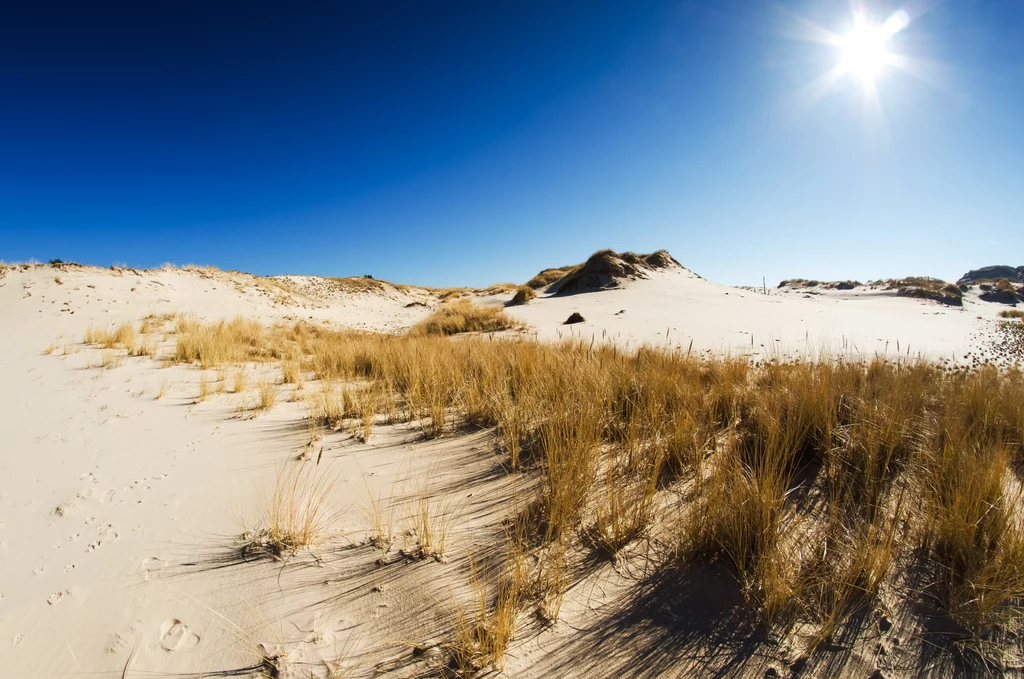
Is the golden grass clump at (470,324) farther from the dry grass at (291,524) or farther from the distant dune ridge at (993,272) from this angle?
the distant dune ridge at (993,272)

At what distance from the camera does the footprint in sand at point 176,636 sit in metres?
1.26

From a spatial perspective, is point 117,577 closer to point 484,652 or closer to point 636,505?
point 484,652

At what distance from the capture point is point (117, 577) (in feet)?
5.15

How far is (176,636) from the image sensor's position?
4.27 ft

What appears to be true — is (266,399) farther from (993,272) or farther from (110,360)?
(993,272)

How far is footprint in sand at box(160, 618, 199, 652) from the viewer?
126cm

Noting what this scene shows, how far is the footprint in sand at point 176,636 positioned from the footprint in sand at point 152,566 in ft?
1.13

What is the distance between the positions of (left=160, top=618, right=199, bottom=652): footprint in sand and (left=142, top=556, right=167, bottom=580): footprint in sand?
0.34m

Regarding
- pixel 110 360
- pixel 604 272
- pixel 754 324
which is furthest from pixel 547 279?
pixel 110 360

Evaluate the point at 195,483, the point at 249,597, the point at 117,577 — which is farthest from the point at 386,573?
→ the point at 195,483

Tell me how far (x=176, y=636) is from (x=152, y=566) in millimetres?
534

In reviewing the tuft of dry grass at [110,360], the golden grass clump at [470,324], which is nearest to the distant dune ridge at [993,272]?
the golden grass clump at [470,324]

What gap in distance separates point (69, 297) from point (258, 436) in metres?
15.0

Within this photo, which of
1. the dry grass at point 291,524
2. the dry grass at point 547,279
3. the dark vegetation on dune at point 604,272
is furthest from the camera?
the dry grass at point 547,279
